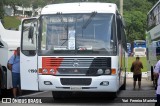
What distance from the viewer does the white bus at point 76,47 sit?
51.1 feet

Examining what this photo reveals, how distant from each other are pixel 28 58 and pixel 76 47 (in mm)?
1870

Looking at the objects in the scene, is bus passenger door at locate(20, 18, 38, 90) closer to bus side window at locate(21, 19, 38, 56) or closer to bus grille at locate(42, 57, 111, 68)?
bus side window at locate(21, 19, 38, 56)

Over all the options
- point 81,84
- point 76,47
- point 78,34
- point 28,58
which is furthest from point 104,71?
point 28,58

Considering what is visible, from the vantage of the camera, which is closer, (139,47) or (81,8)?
(81,8)

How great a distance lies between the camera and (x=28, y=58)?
1664cm

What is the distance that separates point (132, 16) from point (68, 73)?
66975 millimetres

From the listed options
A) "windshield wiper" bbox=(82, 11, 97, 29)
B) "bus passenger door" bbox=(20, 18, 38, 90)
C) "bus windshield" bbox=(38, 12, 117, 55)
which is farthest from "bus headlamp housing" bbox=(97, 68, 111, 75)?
"bus passenger door" bbox=(20, 18, 38, 90)

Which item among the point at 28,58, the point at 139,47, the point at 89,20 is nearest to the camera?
the point at 89,20

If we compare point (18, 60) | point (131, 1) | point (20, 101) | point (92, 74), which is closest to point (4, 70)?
point (18, 60)

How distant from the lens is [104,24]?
16.0m

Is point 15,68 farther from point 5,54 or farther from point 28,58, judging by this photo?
point 28,58

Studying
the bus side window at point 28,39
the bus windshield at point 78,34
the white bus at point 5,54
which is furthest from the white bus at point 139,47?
the bus windshield at point 78,34

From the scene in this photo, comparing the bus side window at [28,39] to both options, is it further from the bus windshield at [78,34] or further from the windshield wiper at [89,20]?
the windshield wiper at [89,20]

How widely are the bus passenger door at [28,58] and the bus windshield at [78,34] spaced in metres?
0.47
